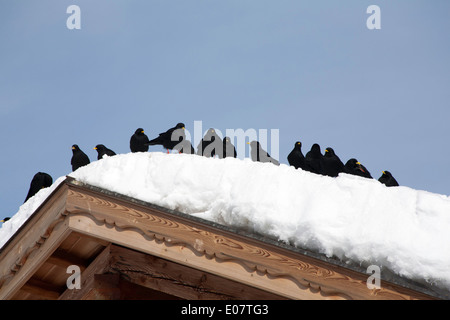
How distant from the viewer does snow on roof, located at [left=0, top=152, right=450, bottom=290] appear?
13.7 feet

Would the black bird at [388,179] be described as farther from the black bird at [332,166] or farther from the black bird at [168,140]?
the black bird at [168,140]

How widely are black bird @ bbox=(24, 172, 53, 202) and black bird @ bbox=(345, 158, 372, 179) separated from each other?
6.39 metres

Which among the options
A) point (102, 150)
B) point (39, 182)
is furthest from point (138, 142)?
point (39, 182)

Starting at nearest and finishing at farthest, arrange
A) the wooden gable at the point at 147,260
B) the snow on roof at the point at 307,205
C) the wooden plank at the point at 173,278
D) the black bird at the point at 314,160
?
the snow on roof at the point at 307,205, the wooden gable at the point at 147,260, the wooden plank at the point at 173,278, the black bird at the point at 314,160

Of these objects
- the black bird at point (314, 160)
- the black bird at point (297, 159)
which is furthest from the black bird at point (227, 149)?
the black bird at point (314, 160)

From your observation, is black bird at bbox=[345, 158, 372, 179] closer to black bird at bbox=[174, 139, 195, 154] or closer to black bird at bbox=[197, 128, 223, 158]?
black bird at bbox=[197, 128, 223, 158]

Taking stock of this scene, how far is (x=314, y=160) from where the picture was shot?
46.2ft

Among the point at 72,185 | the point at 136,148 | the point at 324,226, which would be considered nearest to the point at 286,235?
the point at 324,226

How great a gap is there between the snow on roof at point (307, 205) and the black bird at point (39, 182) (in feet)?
28.9

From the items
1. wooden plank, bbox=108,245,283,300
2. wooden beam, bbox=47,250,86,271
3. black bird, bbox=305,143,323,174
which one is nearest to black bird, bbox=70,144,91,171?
black bird, bbox=305,143,323,174

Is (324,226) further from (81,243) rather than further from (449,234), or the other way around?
(81,243)

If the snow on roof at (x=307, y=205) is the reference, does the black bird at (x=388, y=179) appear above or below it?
below

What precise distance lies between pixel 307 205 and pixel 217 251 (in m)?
0.72

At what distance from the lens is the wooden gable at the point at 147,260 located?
4.28 metres
